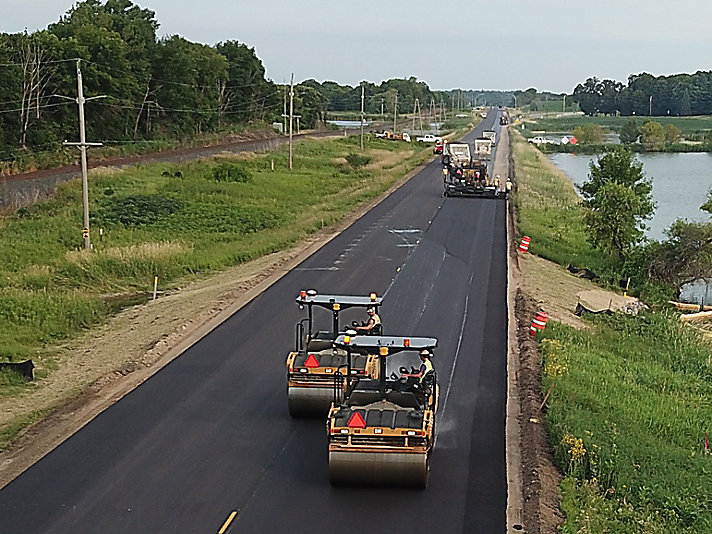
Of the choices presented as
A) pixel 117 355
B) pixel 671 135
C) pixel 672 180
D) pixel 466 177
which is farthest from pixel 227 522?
pixel 671 135

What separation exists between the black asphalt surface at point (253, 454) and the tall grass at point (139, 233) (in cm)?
462

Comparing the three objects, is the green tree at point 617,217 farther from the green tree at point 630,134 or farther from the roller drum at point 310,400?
the green tree at point 630,134

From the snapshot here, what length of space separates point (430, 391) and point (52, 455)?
6189 millimetres

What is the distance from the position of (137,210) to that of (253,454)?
2883cm

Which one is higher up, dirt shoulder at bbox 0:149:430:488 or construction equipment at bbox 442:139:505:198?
construction equipment at bbox 442:139:505:198

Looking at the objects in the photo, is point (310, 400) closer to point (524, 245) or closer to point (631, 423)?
point (631, 423)

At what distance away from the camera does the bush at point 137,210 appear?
39906 millimetres

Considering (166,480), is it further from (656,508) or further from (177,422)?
(656,508)

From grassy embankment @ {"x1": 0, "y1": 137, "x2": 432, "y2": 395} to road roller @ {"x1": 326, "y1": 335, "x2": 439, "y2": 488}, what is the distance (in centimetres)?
883

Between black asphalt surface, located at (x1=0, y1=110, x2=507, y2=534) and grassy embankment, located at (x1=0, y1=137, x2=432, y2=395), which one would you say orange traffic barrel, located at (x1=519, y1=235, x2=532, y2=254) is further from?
black asphalt surface, located at (x1=0, y1=110, x2=507, y2=534)

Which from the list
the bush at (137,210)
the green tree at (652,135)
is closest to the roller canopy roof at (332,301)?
the bush at (137,210)

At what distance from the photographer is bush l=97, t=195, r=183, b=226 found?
Result: 3991cm

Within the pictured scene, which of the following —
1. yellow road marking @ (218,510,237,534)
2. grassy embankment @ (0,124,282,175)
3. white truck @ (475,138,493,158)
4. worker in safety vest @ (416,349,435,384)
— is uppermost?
white truck @ (475,138,493,158)

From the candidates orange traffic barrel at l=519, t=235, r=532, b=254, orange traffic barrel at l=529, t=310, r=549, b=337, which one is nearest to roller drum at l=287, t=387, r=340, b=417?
orange traffic barrel at l=529, t=310, r=549, b=337
